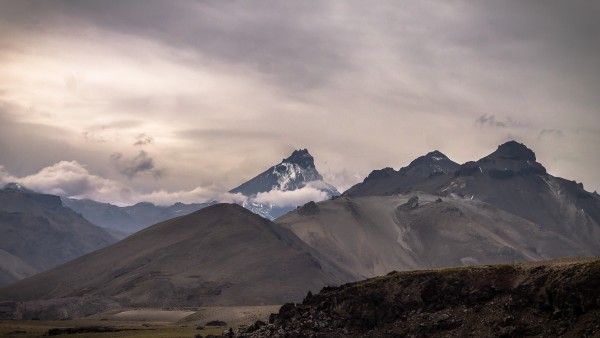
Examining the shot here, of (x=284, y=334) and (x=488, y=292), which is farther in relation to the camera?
(x=284, y=334)

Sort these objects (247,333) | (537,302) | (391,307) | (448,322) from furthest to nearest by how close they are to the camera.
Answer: (247,333) → (391,307) → (448,322) → (537,302)

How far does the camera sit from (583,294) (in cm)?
10412

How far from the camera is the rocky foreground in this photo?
105250mm

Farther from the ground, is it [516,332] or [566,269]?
[566,269]

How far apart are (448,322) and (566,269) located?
842 inches

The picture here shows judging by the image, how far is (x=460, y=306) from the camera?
397ft

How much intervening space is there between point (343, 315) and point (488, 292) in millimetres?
27920

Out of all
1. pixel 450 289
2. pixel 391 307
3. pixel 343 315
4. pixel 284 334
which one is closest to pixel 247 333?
pixel 284 334

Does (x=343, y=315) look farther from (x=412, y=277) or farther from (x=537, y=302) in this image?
(x=537, y=302)

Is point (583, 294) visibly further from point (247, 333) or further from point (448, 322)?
point (247, 333)

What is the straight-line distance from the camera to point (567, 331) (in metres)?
102

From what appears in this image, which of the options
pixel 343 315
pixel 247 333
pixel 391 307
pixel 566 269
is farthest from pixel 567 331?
pixel 247 333

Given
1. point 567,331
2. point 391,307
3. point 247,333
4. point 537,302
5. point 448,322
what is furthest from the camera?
point 247,333

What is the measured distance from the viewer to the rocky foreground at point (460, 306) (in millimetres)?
105250
